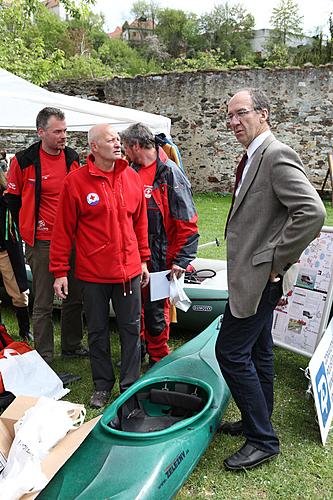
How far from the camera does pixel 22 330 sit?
4234mm

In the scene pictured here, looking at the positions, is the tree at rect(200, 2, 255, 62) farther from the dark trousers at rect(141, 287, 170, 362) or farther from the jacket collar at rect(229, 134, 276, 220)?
the jacket collar at rect(229, 134, 276, 220)

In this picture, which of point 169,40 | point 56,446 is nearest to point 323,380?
point 56,446

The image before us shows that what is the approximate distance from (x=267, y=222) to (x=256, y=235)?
0.08 metres

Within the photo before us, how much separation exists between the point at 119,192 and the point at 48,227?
0.80 m

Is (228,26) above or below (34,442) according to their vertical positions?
above

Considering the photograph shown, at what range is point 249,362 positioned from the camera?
2.36 meters

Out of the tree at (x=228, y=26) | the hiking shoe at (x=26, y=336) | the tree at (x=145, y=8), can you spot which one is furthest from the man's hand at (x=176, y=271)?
the tree at (x=145, y=8)

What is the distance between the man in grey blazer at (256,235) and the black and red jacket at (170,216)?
936 mm

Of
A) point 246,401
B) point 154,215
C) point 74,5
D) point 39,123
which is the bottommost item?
point 246,401

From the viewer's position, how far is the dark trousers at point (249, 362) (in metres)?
2.26

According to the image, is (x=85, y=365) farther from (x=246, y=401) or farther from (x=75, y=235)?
(x=246, y=401)

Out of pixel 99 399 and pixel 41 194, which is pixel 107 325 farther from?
pixel 41 194

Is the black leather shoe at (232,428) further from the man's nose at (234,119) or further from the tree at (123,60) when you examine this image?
the tree at (123,60)

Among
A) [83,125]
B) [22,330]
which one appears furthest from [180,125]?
[22,330]
